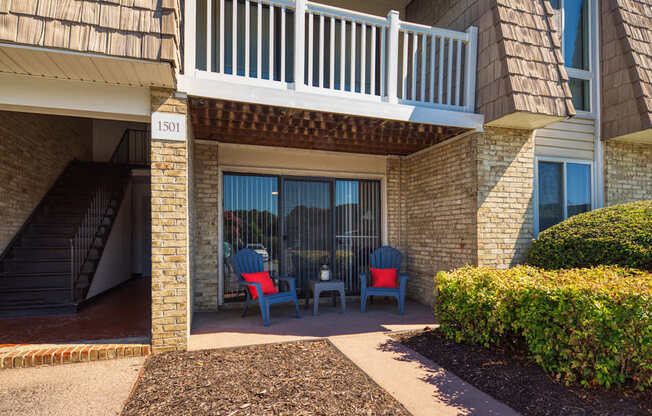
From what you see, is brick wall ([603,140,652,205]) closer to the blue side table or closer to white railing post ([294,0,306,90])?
the blue side table

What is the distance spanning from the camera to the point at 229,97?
3869 millimetres

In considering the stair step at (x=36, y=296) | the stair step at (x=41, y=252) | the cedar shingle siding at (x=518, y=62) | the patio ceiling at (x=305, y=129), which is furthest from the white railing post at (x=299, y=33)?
the stair step at (x=41, y=252)

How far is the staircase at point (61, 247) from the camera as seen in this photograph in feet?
16.5

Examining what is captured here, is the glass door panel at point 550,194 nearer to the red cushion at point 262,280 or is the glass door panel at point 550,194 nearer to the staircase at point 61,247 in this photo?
the red cushion at point 262,280

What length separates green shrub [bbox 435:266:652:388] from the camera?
2.52 meters

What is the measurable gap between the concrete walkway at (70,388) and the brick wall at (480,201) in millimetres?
4117

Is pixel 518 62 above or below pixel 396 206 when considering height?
above

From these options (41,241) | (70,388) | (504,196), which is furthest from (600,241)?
(41,241)

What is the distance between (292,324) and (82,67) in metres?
3.61

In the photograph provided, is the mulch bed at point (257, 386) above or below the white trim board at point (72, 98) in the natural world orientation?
below

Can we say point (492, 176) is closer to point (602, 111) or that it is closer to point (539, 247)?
point (539, 247)

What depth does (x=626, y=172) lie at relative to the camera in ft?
19.2

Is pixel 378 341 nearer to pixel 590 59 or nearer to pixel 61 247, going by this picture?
pixel 61 247

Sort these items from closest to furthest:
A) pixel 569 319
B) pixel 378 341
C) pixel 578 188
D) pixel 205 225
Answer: pixel 569 319 → pixel 378 341 → pixel 205 225 → pixel 578 188
